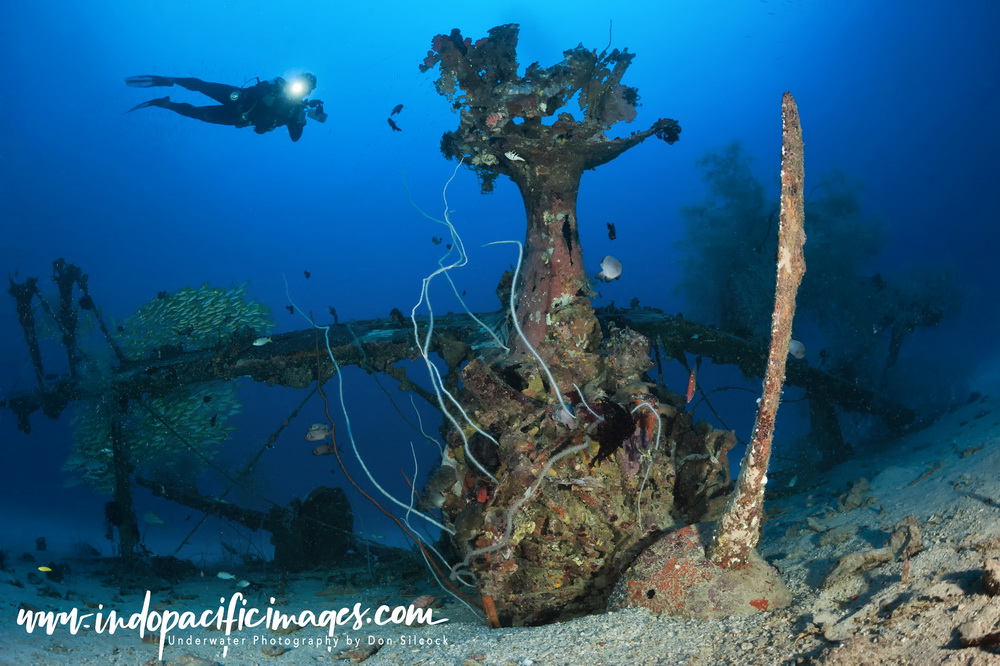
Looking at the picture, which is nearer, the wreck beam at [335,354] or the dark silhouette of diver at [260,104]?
the wreck beam at [335,354]

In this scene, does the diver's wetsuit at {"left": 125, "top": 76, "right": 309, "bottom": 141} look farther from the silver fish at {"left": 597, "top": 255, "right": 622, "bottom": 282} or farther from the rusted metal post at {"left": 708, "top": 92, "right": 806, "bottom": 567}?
the rusted metal post at {"left": 708, "top": 92, "right": 806, "bottom": 567}

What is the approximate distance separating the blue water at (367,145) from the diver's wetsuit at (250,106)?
26.0m

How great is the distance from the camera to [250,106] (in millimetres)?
10953

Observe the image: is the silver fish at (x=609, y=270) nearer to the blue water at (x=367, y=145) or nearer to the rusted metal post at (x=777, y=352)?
the rusted metal post at (x=777, y=352)

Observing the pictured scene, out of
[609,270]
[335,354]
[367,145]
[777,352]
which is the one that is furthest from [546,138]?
[367,145]

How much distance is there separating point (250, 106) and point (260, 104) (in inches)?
8.4

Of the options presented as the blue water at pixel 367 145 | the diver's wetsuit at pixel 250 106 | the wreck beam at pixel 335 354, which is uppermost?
the blue water at pixel 367 145

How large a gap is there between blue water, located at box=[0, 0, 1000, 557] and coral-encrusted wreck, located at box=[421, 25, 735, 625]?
30249mm

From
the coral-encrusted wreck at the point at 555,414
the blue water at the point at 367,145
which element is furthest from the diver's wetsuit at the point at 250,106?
the blue water at the point at 367,145

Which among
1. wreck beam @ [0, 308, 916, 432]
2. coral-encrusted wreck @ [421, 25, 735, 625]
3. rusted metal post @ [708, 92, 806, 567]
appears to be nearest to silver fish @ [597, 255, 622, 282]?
coral-encrusted wreck @ [421, 25, 735, 625]

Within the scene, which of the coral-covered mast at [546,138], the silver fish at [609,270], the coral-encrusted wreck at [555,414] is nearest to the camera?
the coral-encrusted wreck at [555,414]

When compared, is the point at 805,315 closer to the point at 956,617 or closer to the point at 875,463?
the point at 875,463

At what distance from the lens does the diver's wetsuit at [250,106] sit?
34.8 feet

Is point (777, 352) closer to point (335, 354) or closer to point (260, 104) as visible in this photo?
point (335, 354)
